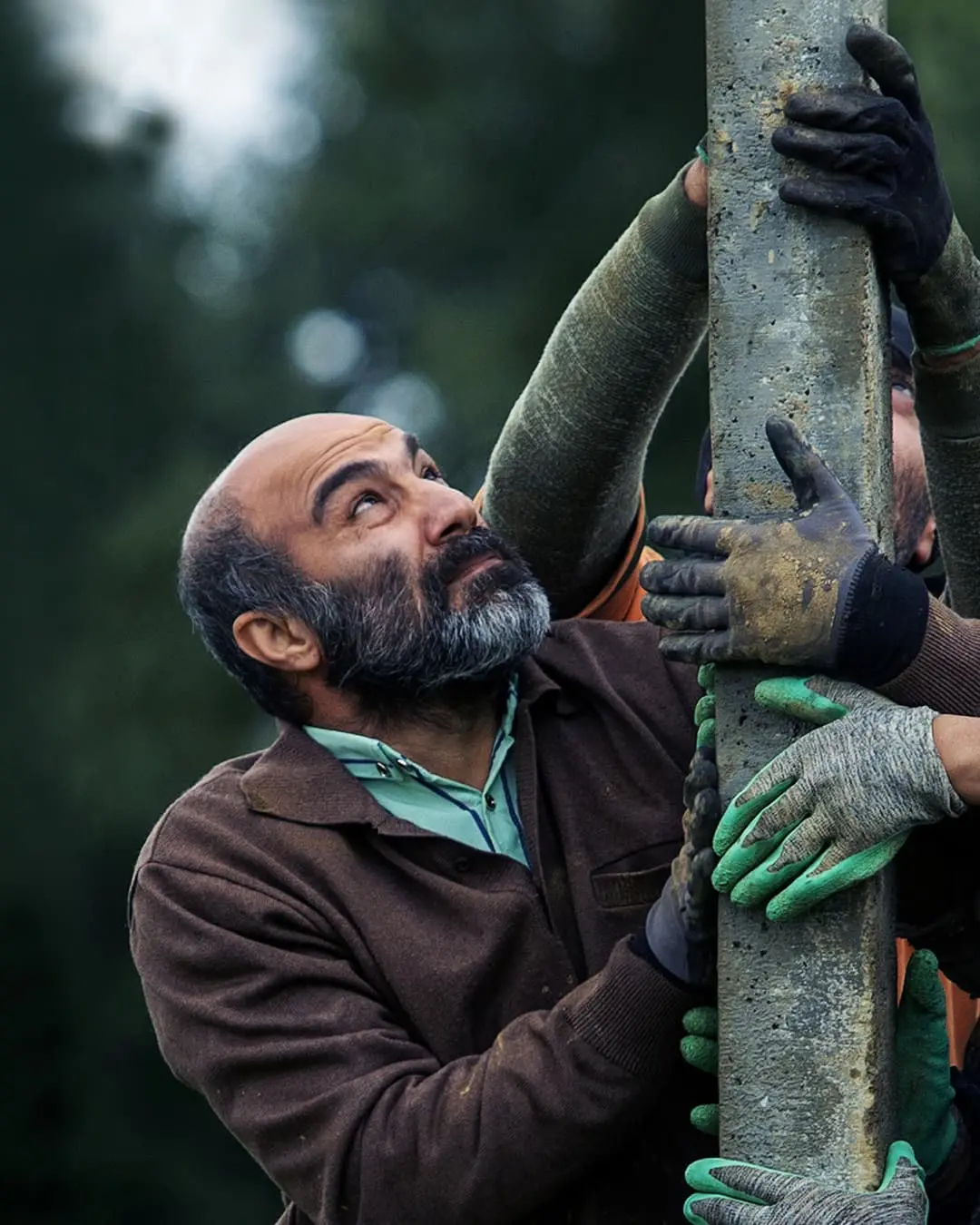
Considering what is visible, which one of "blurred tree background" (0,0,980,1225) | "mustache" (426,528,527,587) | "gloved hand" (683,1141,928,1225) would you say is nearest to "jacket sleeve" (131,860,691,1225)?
"gloved hand" (683,1141,928,1225)

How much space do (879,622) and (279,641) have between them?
3.56 ft

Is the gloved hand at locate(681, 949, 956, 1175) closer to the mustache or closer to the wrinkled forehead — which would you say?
the mustache

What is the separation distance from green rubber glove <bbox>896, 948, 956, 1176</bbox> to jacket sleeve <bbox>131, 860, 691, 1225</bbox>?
0.29 meters

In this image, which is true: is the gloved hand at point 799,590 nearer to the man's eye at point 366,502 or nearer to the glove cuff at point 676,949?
the glove cuff at point 676,949

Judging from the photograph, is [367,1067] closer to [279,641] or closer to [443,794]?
[443,794]

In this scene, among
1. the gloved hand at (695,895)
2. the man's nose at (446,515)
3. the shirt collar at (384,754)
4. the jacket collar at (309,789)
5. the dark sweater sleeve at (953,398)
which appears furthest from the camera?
the man's nose at (446,515)

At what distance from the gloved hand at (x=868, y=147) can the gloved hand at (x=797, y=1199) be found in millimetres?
1023

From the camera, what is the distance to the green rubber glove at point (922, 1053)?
101 inches

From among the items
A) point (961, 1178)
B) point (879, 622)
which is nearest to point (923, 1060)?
point (961, 1178)

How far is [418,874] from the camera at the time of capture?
109 inches

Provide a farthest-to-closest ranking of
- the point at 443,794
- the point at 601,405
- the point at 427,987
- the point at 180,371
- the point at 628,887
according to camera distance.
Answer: the point at 180,371 → the point at 601,405 → the point at 443,794 → the point at 628,887 → the point at 427,987

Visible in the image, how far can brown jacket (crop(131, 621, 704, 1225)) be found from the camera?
2.53 metres

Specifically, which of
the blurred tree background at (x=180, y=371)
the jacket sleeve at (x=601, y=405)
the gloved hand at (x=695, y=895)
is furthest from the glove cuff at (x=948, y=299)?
the blurred tree background at (x=180, y=371)

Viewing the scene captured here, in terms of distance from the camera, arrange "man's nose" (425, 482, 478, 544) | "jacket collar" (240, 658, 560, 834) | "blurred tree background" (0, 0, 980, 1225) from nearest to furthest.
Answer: "jacket collar" (240, 658, 560, 834), "man's nose" (425, 482, 478, 544), "blurred tree background" (0, 0, 980, 1225)
